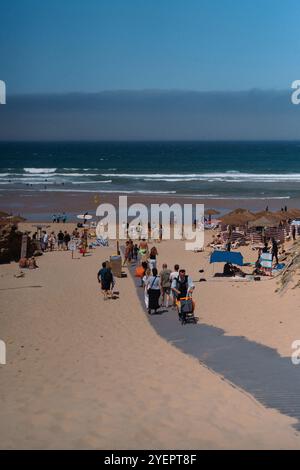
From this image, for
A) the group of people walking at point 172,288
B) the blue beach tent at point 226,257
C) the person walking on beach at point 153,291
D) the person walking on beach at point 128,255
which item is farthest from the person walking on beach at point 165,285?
the person walking on beach at point 128,255

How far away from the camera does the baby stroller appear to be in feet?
38.5

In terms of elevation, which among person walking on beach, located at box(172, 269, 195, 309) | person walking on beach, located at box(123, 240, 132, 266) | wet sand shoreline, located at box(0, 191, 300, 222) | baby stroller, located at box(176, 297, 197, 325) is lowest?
baby stroller, located at box(176, 297, 197, 325)

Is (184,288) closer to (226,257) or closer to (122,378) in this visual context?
(122,378)

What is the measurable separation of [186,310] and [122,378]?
3.65 meters

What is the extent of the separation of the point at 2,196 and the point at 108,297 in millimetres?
33037

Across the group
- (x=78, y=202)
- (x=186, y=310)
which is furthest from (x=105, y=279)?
(x=78, y=202)

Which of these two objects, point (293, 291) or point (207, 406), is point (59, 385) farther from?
point (293, 291)

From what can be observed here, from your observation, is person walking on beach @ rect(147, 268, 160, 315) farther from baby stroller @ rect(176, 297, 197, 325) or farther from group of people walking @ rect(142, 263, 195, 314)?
baby stroller @ rect(176, 297, 197, 325)

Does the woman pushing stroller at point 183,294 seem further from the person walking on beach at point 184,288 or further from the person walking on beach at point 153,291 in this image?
the person walking on beach at point 153,291

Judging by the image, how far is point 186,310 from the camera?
38.6 ft

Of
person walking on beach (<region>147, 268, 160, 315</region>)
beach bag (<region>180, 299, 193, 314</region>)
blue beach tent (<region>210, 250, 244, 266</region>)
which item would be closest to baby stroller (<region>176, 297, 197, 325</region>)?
beach bag (<region>180, 299, 193, 314</region>)

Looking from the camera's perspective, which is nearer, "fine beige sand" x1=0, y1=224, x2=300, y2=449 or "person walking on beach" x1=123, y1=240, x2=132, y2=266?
"fine beige sand" x1=0, y1=224, x2=300, y2=449

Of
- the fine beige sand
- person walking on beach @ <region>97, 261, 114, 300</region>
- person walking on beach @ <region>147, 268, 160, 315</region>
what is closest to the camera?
the fine beige sand

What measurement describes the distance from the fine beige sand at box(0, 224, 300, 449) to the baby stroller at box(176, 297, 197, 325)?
0.42 m
